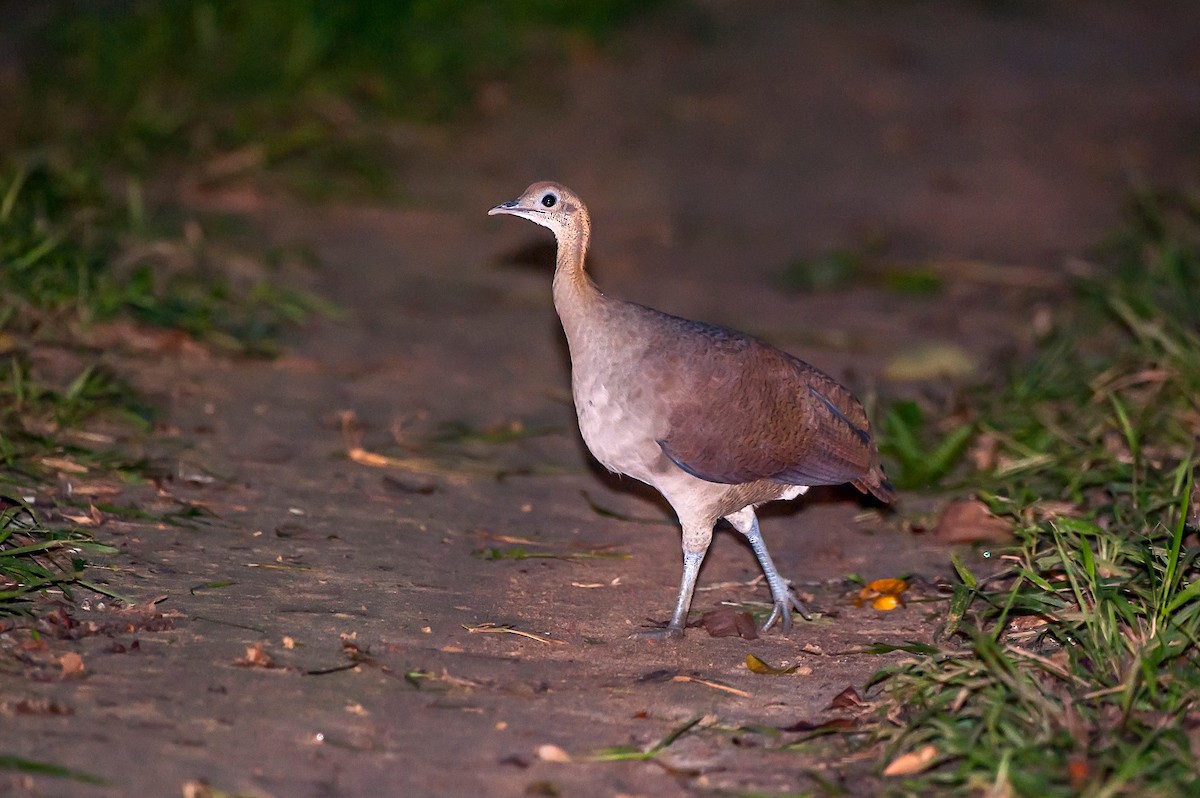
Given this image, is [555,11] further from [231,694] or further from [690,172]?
[231,694]

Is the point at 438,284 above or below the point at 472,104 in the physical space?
below

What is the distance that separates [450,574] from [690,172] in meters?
6.03

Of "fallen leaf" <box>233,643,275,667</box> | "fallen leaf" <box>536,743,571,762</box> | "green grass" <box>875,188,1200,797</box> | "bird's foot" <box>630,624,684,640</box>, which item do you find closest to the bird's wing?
"bird's foot" <box>630,624,684,640</box>

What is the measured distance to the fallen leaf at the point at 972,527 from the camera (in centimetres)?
502

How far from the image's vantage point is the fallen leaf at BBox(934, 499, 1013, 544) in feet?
16.5

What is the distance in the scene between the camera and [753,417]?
14.4 feet

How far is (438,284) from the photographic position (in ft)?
26.1

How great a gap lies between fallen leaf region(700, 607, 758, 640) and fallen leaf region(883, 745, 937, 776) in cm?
98

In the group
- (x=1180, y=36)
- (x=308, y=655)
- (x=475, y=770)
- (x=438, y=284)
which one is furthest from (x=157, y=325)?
(x=1180, y=36)

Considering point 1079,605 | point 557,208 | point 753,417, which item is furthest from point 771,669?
point 557,208

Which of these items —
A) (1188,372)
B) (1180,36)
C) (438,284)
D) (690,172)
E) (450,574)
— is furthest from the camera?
(1180,36)

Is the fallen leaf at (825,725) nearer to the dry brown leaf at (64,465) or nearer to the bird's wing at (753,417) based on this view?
the bird's wing at (753,417)

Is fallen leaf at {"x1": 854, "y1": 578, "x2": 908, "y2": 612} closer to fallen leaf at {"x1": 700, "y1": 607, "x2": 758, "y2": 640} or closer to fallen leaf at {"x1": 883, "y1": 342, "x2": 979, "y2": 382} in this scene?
fallen leaf at {"x1": 700, "y1": 607, "x2": 758, "y2": 640}

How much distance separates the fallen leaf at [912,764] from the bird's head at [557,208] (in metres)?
1.99
